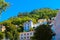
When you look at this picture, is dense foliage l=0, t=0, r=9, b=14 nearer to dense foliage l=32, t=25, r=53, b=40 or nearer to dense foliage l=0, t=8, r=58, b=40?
dense foliage l=32, t=25, r=53, b=40

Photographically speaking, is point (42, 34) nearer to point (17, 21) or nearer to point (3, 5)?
point (3, 5)

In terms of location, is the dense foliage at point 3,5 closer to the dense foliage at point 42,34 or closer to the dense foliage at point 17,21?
the dense foliage at point 42,34

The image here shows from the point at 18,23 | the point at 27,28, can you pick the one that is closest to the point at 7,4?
the point at 27,28

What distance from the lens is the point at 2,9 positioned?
816 inches

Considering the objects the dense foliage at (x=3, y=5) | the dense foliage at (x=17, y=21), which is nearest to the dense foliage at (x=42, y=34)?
the dense foliage at (x=3, y=5)

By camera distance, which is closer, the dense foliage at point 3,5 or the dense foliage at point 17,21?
the dense foliage at point 3,5

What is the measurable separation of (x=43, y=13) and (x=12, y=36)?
75.5 metres

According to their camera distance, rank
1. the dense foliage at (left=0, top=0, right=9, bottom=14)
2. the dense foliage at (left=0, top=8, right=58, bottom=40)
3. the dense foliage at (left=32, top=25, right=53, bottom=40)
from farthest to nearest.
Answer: the dense foliage at (left=0, top=8, right=58, bottom=40)
the dense foliage at (left=32, top=25, right=53, bottom=40)
the dense foliage at (left=0, top=0, right=9, bottom=14)

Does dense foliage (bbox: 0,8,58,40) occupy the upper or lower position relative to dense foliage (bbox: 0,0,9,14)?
upper

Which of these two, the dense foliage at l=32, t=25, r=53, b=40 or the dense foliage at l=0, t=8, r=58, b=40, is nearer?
the dense foliage at l=32, t=25, r=53, b=40

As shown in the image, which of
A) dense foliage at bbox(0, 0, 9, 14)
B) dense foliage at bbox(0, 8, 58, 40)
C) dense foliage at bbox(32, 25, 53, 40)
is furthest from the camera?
dense foliage at bbox(0, 8, 58, 40)

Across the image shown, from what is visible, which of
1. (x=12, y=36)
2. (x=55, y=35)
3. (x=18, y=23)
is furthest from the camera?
(x=18, y=23)

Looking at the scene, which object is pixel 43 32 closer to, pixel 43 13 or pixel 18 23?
pixel 18 23

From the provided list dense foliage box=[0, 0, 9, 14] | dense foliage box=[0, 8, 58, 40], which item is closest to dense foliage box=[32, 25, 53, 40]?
dense foliage box=[0, 0, 9, 14]
